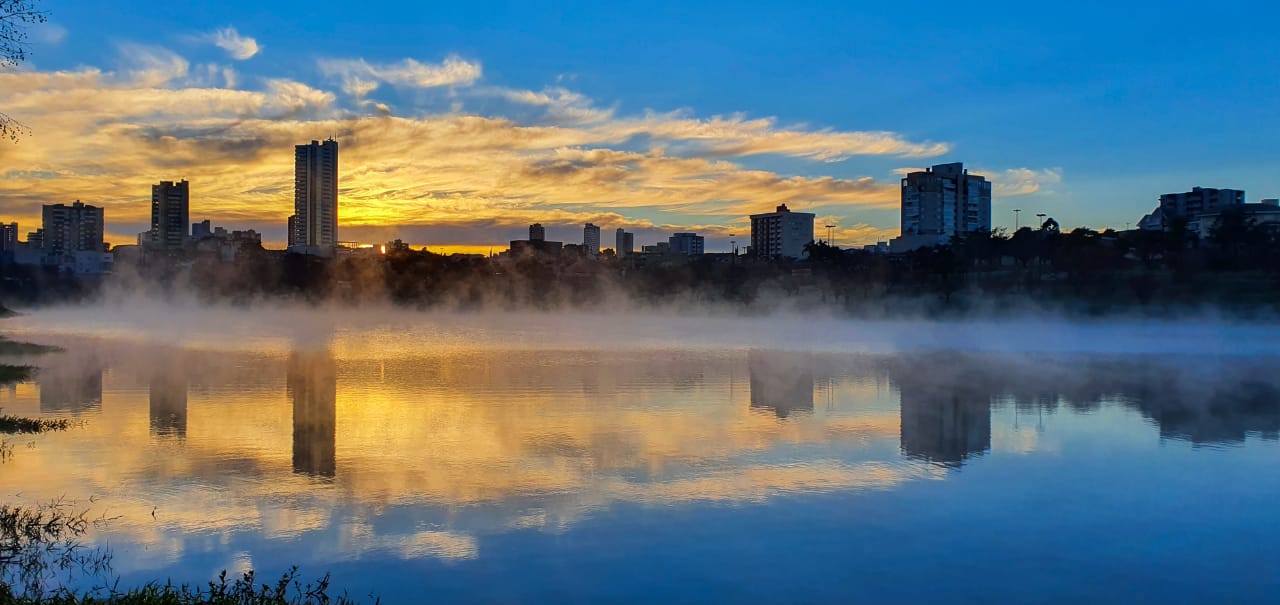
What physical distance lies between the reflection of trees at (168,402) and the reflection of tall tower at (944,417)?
10.7m

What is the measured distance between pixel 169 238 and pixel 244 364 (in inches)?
7282

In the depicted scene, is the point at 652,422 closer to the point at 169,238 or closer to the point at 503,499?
the point at 503,499

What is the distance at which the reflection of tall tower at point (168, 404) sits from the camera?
14507 millimetres

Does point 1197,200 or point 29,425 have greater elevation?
point 1197,200

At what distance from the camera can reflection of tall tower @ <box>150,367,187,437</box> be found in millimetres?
14507

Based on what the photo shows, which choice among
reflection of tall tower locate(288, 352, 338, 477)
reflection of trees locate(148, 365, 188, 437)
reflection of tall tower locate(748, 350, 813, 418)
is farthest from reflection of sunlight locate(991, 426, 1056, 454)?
reflection of trees locate(148, 365, 188, 437)

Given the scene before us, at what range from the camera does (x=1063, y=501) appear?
10828 millimetres

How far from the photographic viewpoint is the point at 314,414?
651 inches

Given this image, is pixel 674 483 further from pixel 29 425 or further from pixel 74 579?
pixel 29 425

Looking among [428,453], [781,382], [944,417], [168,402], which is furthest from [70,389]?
[944,417]

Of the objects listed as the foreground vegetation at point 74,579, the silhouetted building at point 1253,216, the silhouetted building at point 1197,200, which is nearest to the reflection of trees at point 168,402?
the foreground vegetation at point 74,579

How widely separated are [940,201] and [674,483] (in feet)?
436

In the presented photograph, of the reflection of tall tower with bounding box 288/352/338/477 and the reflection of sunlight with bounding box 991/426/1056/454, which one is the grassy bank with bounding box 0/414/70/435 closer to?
the reflection of tall tower with bounding box 288/352/338/477

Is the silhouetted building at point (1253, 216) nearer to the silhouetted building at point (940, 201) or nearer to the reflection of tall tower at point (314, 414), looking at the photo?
the silhouetted building at point (940, 201)
